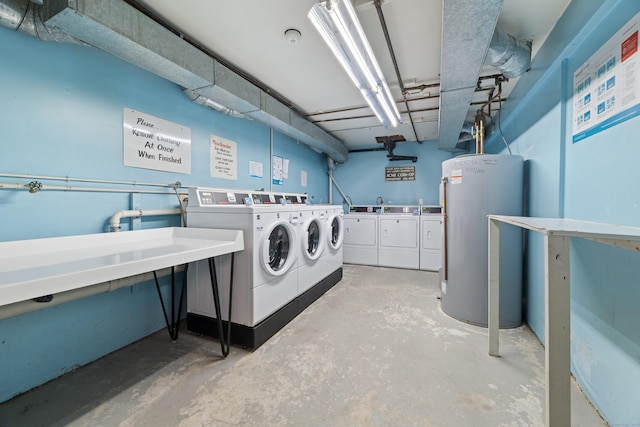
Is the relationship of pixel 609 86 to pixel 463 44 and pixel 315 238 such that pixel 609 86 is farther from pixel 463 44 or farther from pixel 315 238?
pixel 315 238

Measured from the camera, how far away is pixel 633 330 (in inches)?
45.5

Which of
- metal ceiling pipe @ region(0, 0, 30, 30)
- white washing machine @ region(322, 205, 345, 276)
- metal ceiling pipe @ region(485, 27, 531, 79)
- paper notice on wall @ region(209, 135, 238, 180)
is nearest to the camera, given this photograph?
metal ceiling pipe @ region(0, 0, 30, 30)

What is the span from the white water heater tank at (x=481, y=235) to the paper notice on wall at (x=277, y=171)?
95.6 inches

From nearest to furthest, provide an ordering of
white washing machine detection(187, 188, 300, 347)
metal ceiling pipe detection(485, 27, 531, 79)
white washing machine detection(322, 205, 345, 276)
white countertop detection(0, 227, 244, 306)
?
white countertop detection(0, 227, 244, 306) < metal ceiling pipe detection(485, 27, 531, 79) < white washing machine detection(187, 188, 300, 347) < white washing machine detection(322, 205, 345, 276)

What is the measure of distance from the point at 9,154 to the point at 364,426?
2496mm

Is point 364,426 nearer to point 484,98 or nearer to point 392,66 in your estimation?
point 392,66

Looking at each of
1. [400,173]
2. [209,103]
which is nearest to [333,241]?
[209,103]

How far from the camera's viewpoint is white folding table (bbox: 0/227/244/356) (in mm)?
894

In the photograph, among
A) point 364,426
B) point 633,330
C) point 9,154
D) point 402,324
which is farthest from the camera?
point 402,324

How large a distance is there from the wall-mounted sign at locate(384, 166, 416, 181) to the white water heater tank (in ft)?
8.99

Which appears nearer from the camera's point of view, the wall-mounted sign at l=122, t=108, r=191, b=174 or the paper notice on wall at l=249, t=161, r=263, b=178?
the wall-mounted sign at l=122, t=108, r=191, b=174

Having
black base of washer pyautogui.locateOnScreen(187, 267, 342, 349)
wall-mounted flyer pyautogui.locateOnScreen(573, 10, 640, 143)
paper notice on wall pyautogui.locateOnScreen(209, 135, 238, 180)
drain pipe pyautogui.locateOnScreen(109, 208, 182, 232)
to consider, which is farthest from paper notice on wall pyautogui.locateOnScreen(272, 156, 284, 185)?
wall-mounted flyer pyautogui.locateOnScreen(573, 10, 640, 143)

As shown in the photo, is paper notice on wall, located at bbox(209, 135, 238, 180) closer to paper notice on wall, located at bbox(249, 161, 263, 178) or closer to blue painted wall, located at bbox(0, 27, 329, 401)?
paper notice on wall, located at bbox(249, 161, 263, 178)

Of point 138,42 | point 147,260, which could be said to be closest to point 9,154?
point 138,42
